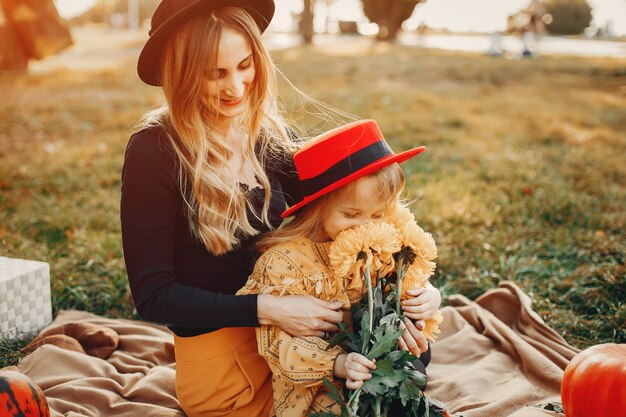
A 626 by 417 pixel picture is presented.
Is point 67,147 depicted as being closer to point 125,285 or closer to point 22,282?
point 125,285

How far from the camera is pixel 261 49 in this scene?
2.38 metres

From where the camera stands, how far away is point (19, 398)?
7.29ft

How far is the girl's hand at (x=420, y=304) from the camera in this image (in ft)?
7.29

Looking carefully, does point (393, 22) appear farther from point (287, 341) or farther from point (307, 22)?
point (287, 341)

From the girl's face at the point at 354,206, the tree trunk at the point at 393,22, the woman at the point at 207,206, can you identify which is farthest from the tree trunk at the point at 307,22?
the girl's face at the point at 354,206

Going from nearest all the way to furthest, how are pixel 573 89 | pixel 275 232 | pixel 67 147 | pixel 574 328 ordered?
pixel 275 232
pixel 574 328
pixel 67 147
pixel 573 89

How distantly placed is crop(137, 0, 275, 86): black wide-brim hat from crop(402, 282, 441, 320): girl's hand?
131cm

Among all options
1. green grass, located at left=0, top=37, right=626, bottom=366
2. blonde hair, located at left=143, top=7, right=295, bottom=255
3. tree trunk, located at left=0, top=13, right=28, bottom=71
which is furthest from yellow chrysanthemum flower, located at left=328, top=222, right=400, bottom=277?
tree trunk, located at left=0, top=13, right=28, bottom=71

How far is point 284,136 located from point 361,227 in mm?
844

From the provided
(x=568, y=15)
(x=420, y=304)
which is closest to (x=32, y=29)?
(x=420, y=304)

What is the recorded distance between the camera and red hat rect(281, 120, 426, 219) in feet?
7.24

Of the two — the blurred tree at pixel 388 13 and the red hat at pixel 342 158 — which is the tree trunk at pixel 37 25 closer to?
the red hat at pixel 342 158

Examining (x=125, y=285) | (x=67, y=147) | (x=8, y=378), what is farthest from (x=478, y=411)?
(x=67, y=147)

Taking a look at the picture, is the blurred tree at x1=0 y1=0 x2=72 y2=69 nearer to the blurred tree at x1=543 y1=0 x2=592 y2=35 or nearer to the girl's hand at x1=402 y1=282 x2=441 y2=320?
the girl's hand at x1=402 y1=282 x2=441 y2=320
